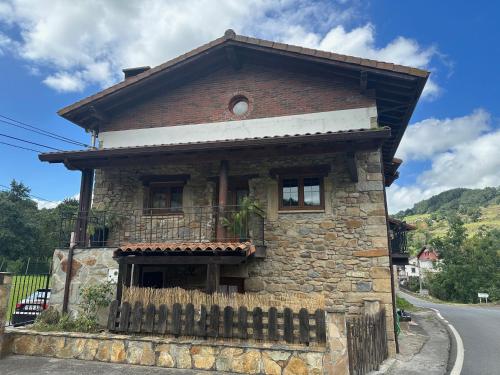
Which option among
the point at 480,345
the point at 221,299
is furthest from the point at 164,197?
the point at 480,345

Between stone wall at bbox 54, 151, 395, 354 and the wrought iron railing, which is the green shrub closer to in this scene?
stone wall at bbox 54, 151, 395, 354

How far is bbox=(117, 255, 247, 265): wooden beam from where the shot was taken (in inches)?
313

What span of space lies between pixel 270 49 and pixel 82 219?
22.4ft

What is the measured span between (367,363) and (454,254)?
45.6m

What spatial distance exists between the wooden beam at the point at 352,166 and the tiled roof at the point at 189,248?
299 cm

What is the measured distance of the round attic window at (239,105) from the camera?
1111 centimetres

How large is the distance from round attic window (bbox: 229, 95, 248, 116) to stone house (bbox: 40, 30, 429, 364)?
3cm

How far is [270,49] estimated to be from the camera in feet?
34.7

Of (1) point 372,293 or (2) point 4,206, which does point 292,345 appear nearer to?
(1) point 372,293

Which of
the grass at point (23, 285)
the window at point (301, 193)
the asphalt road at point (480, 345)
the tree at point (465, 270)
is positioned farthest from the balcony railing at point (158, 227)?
the tree at point (465, 270)

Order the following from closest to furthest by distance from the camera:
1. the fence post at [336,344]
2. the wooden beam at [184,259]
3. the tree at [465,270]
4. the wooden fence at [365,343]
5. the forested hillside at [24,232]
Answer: the fence post at [336,344], the wooden fence at [365,343], the wooden beam at [184,259], the forested hillside at [24,232], the tree at [465,270]

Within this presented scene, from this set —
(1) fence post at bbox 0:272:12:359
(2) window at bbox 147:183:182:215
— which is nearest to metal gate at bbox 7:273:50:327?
(1) fence post at bbox 0:272:12:359

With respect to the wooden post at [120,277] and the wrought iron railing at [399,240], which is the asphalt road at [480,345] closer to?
the wrought iron railing at [399,240]

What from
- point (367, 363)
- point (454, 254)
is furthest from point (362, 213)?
point (454, 254)
